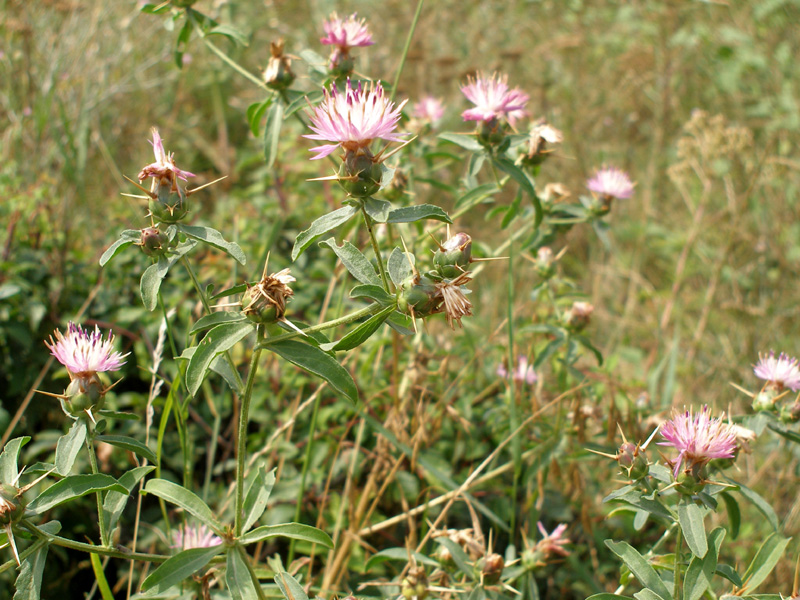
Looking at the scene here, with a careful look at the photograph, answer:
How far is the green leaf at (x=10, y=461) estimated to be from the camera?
4.63 feet

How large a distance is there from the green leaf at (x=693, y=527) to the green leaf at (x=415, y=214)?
0.87 metres

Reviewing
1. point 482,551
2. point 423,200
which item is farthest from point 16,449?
point 423,200

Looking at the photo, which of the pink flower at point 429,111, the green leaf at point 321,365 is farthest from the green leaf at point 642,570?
the pink flower at point 429,111

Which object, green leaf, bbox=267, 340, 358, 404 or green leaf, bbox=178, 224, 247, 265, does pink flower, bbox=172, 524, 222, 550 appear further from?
green leaf, bbox=178, 224, 247, 265

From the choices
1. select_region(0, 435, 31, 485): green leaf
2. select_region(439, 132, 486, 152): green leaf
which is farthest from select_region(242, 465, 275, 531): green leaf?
select_region(439, 132, 486, 152): green leaf

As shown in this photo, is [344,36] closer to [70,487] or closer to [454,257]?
[454,257]

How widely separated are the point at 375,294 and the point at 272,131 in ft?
3.46

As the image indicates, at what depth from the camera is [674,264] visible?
5.21m

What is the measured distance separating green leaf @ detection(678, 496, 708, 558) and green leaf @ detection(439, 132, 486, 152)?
1.19 metres

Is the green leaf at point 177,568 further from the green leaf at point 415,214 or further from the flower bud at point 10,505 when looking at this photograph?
the green leaf at point 415,214

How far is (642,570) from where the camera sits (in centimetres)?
149

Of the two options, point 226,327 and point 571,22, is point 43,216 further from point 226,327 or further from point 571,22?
point 571,22

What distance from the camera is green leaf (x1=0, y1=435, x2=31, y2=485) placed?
1.41 meters

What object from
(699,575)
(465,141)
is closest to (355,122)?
(465,141)
